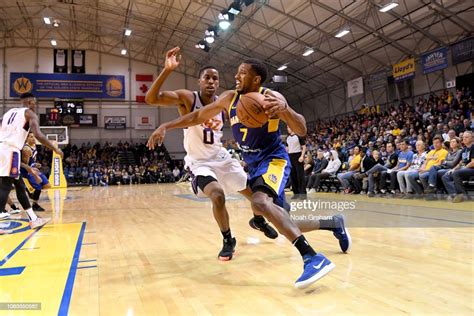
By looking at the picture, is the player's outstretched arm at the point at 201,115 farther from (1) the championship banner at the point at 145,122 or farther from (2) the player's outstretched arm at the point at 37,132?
(1) the championship banner at the point at 145,122

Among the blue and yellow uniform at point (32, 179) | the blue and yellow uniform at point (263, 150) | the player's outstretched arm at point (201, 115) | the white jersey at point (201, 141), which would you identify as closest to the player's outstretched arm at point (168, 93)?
the white jersey at point (201, 141)

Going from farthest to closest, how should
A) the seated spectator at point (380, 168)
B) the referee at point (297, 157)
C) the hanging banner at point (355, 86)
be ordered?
the hanging banner at point (355, 86) < the seated spectator at point (380, 168) < the referee at point (297, 157)

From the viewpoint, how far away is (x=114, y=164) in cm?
2605

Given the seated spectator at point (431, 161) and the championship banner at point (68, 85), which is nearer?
the seated spectator at point (431, 161)

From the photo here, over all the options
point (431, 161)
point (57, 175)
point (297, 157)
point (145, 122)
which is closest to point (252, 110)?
point (297, 157)

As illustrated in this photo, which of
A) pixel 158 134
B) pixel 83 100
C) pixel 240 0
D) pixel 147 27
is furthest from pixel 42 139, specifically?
pixel 83 100

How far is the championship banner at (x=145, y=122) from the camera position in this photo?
29.1m

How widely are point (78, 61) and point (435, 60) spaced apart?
23085 millimetres

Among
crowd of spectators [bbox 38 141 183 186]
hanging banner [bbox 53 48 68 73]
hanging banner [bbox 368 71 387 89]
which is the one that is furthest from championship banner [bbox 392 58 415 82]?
hanging banner [bbox 53 48 68 73]

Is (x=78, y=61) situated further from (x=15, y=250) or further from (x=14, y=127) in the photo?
(x=15, y=250)

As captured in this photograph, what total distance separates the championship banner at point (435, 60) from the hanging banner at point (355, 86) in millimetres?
4053

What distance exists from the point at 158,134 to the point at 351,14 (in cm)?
1677

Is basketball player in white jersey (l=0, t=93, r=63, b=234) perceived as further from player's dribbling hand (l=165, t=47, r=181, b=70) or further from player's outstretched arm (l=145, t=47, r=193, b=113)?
player's dribbling hand (l=165, t=47, r=181, b=70)

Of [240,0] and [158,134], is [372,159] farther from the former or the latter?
[240,0]
